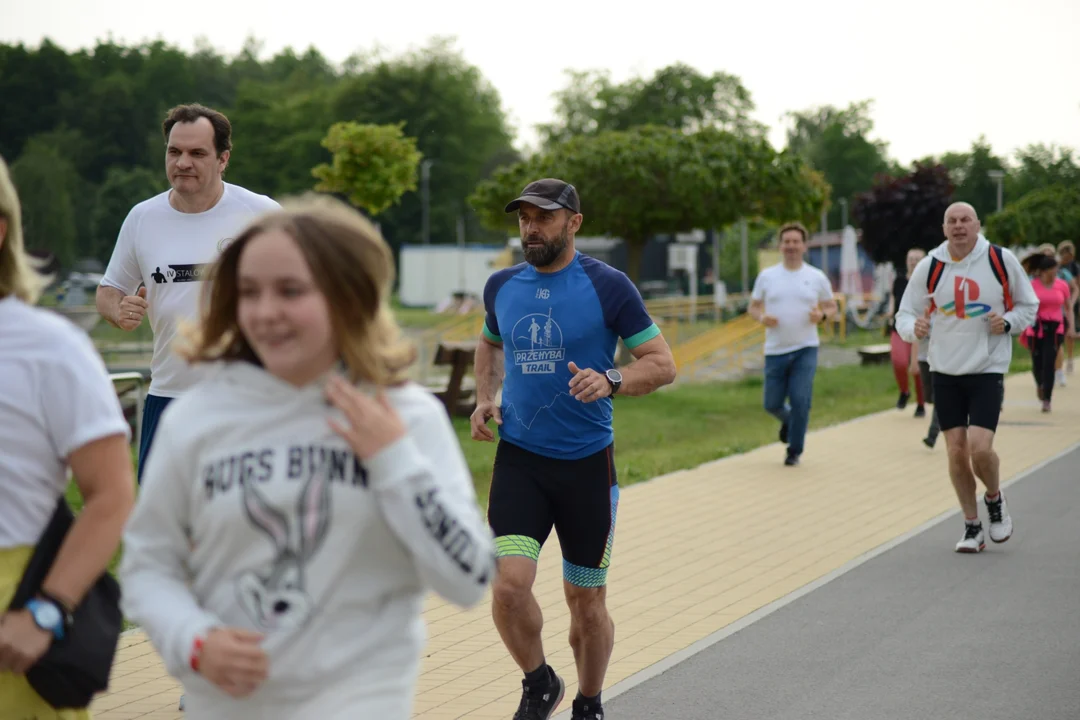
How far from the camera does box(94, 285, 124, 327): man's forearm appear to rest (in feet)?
19.6

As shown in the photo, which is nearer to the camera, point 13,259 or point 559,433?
point 13,259

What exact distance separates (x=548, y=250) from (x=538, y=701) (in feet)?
5.54

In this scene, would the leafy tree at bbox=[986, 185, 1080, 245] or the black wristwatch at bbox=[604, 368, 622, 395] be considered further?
the leafy tree at bbox=[986, 185, 1080, 245]

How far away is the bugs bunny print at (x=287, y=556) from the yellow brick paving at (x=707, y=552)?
11.2 feet

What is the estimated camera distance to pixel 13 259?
3.10 meters

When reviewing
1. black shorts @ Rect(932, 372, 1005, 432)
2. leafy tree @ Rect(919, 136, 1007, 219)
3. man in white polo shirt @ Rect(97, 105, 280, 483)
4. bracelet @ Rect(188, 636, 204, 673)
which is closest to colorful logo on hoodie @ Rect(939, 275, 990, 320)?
black shorts @ Rect(932, 372, 1005, 432)

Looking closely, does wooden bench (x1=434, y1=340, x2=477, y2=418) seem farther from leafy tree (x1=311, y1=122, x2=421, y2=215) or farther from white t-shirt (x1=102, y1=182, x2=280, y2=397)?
leafy tree (x1=311, y1=122, x2=421, y2=215)

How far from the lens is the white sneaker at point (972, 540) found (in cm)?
973

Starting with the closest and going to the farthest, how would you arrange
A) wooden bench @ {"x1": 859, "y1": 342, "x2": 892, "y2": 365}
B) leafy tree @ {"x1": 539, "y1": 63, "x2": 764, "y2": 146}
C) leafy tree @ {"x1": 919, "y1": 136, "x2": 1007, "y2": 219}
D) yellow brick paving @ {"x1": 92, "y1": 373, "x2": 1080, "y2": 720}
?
yellow brick paving @ {"x1": 92, "y1": 373, "x2": 1080, "y2": 720} → wooden bench @ {"x1": 859, "y1": 342, "x2": 892, "y2": 365} → leafy tree @ {"x1": 539, "y1": 63, "x2": 764, "y2": 146} → leafy tree @ {"x1": 919, "y1": 136, "x2": 1007, "y2": 219}

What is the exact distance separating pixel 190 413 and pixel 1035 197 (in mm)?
67800

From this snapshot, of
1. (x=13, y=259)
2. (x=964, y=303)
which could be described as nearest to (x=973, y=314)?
(x=964, y=303)

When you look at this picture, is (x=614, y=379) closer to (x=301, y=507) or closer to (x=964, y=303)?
(x=301, y=507)

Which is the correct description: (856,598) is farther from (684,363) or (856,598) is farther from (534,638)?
(684,363)

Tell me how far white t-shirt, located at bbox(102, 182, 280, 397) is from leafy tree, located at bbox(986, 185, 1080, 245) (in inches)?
2186
